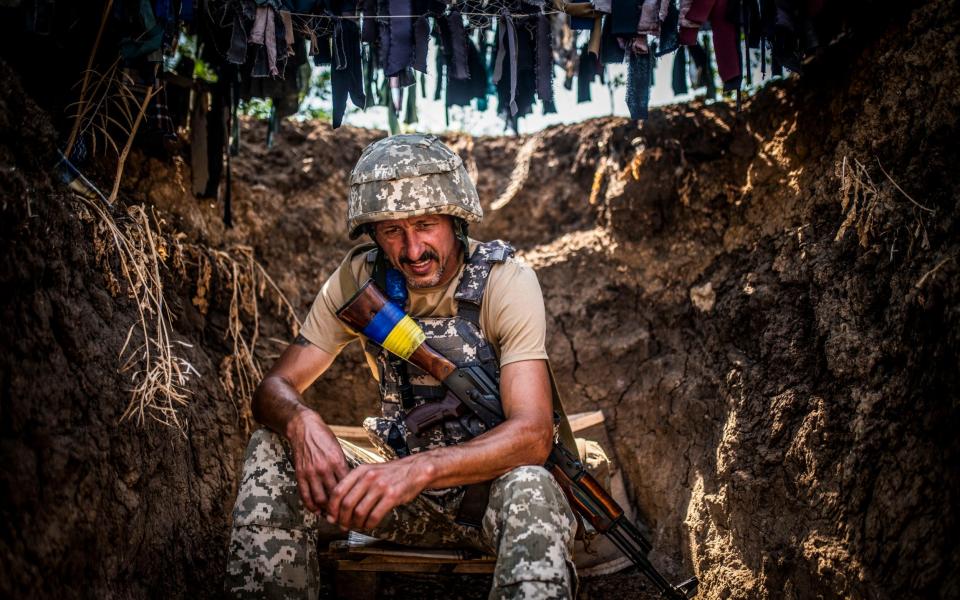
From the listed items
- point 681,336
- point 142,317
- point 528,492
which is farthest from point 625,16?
point 142,317

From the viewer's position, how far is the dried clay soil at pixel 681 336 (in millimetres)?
2277

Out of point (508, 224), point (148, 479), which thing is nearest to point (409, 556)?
point (148, 479)

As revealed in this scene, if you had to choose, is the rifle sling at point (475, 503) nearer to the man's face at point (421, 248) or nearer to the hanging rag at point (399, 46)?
the man's face at point (421, 248)

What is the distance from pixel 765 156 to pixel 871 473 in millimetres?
2057

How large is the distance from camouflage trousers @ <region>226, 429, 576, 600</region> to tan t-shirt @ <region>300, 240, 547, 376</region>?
0.51m

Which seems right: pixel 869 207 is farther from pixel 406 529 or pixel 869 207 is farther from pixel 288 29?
pixel 288 29

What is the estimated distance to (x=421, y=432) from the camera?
2.68 metres

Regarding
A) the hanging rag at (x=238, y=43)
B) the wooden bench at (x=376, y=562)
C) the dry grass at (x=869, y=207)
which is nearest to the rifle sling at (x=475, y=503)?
the wooden bench at (x=376, y=562)

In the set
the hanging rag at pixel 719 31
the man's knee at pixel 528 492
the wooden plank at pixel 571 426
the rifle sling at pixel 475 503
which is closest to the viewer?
the man's knee at pixel 528 492

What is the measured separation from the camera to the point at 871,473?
2.58 m

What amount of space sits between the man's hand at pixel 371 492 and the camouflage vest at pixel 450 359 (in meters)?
0.53

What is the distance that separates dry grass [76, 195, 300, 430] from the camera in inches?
111

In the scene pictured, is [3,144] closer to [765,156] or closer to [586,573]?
[586,573]

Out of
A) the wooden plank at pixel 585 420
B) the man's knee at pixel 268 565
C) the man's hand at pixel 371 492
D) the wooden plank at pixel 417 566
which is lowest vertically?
the wooden plank at pixel 417 566
